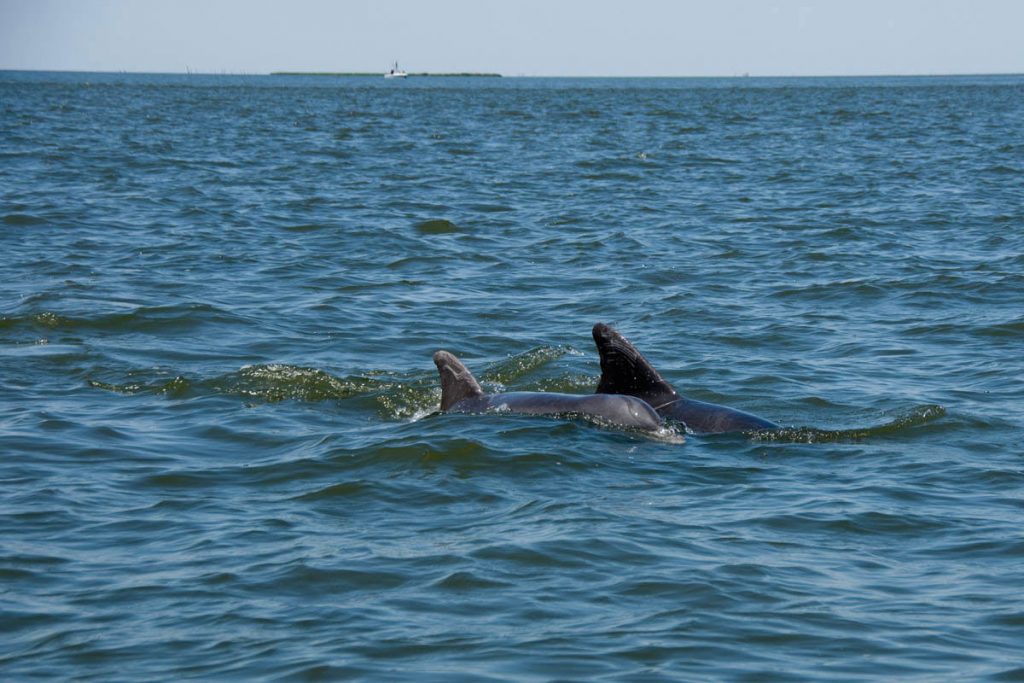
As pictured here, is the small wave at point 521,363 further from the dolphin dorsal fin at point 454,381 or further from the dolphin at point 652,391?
the dolphin at point 652,391

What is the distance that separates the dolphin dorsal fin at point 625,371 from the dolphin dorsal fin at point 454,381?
3.70 feet

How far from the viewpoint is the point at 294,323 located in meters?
16.2

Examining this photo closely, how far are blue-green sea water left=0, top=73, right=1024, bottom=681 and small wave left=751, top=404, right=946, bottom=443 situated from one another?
4 cm

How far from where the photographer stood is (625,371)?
11.7m

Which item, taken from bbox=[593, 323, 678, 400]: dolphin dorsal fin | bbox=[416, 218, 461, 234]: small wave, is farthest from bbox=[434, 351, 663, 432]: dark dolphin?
bbox=[416, 218, 461, 234]: small wave

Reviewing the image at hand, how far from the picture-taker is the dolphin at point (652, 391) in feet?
37.3

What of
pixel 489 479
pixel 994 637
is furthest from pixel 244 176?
pixel 994 637

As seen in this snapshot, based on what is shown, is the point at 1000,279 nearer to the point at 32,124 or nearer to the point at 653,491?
the point at 653,491

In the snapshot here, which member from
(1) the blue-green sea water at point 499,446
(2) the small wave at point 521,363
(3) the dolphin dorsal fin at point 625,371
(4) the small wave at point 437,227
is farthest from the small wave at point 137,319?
(4) the small wave at point 437,227

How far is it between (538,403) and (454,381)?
800 mm

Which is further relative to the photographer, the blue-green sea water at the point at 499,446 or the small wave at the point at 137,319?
the small wave at the point at 137,319

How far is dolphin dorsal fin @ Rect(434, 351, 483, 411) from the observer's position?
39.2ft

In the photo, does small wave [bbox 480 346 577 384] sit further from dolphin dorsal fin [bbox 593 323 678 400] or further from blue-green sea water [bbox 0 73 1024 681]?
dolphin dorsal fin [bbox 593 323 678 400]

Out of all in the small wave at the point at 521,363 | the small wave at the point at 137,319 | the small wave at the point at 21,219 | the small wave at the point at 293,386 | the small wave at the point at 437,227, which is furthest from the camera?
the small wave at the point at 437,227
